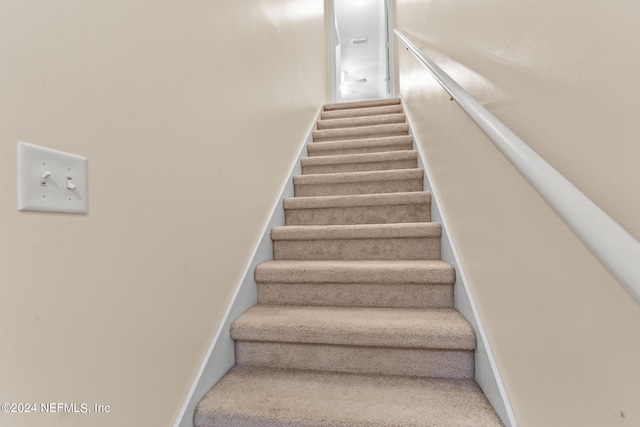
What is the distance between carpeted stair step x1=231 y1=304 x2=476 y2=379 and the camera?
3.48 feet

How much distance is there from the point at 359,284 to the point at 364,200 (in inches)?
23.5

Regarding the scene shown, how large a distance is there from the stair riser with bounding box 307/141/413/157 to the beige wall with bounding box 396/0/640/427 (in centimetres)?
128

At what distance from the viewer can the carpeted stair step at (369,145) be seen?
2400 mm

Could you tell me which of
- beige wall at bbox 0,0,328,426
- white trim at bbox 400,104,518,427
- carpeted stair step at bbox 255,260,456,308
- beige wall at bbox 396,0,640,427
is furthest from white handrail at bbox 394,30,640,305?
beige wall at bbox 0,0,328,426

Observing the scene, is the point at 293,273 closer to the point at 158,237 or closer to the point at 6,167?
the point at 158,237

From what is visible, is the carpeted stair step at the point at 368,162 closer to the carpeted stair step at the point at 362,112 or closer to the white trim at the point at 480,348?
the white trim at the point at 480,348

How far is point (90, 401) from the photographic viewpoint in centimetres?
63

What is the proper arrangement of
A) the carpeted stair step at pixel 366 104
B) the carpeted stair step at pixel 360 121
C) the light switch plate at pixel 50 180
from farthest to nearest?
1. the carpeted stair step at pixel 366 104
2. the carpeted stair step at pixel 360 121
3. the light switch plate at pixel 50 180

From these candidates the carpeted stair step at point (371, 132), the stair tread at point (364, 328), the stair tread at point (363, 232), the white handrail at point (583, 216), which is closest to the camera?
the white handrail at point (583, 216)

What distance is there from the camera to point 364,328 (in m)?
1.10

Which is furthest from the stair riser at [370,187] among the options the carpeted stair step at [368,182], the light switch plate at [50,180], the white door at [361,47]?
the white door at [361,47]

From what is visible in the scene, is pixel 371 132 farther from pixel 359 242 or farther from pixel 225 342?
pixel 225 342

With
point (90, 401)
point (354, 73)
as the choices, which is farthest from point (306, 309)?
point (354, 73)

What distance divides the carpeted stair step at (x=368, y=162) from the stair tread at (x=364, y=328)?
1.20 metres
